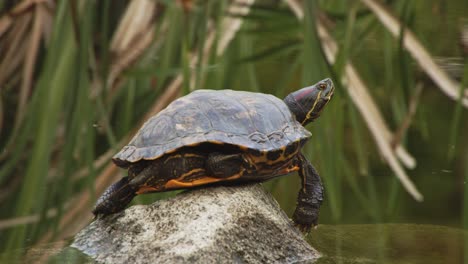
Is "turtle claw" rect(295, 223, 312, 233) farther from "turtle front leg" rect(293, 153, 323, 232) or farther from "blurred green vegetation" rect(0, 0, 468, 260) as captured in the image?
"blurred green vegetation" rect(0, 0, 468, 260)

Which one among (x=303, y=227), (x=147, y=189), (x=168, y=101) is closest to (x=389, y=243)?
(x=303, y=227)

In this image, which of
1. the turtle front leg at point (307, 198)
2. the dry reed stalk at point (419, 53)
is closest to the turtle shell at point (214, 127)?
the turtle front leg at point (307, 198)

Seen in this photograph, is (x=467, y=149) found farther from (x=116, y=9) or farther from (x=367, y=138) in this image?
(x=116, y=9)

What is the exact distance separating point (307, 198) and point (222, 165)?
12.4 inches

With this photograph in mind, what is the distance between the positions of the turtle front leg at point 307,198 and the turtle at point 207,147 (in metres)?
0.06

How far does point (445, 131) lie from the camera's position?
3967 mm

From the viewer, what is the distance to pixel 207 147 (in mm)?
2127

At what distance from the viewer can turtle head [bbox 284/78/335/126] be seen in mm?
2369

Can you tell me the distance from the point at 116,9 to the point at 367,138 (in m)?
1.58

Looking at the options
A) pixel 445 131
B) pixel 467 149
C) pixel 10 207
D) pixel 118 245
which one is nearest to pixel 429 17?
pixel 445 131

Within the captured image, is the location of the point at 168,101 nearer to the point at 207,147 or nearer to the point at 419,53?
the point at 419,53

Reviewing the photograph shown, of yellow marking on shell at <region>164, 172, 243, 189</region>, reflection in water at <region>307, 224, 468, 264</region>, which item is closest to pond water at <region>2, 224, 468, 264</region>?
reflection in water at <region>307, 224, 468, 264</region>

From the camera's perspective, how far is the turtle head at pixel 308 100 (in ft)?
7.77

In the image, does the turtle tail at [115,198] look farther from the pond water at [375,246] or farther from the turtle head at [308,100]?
the turtle head at [308,100]
